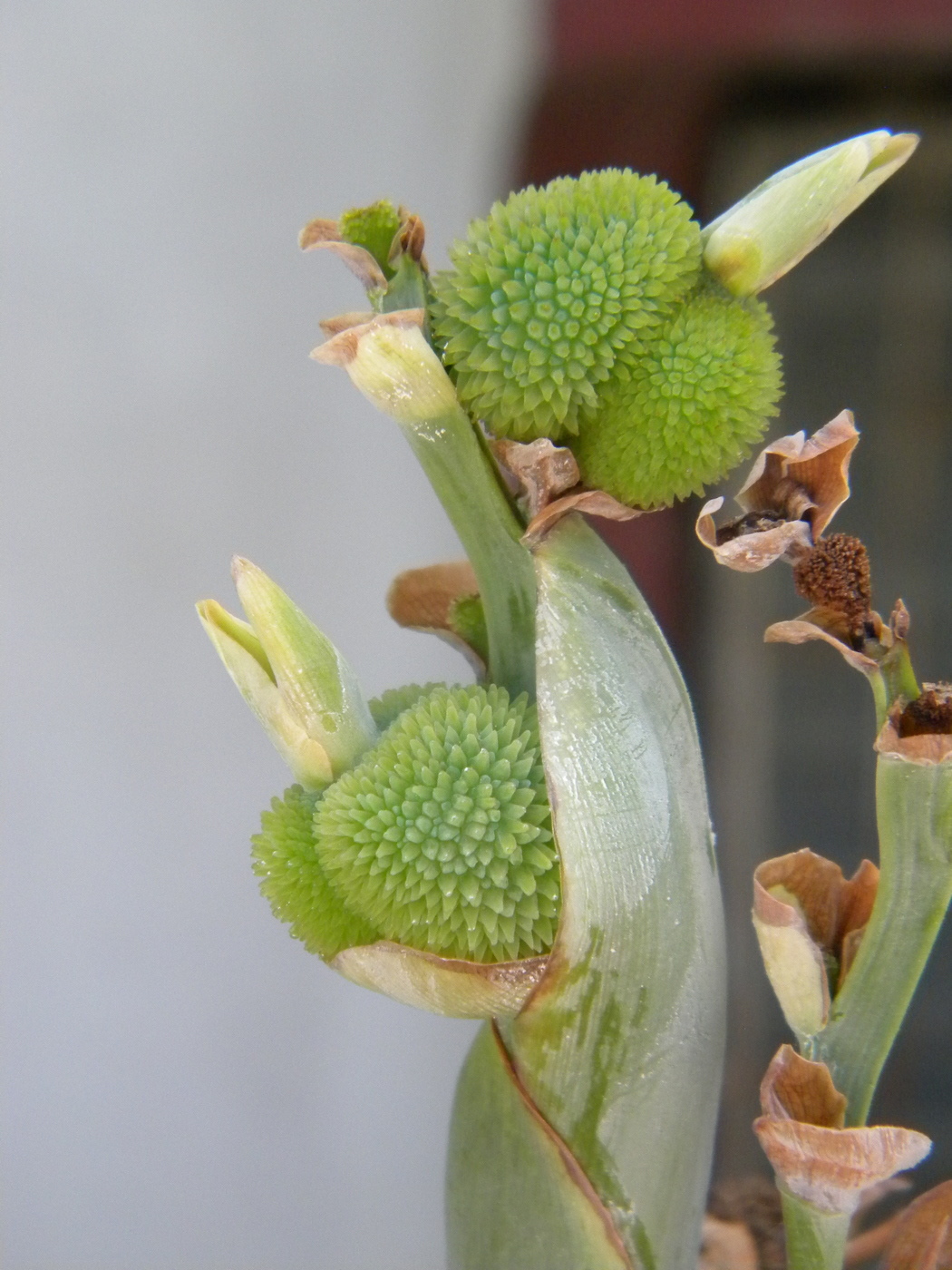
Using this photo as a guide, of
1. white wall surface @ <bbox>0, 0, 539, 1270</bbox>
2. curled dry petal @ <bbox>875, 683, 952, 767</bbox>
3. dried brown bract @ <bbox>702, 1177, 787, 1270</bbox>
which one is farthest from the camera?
white wall surface @ <bbox>0, 0, 539, 1270</bbox>

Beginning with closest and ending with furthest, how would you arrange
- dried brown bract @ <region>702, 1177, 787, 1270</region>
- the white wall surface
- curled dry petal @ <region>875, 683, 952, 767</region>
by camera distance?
curled dry petal @ <region>875, 683, 952, 767</region> → dried brown bract @ <region>702, 1177, 787, 1270</region> → the white wall surface

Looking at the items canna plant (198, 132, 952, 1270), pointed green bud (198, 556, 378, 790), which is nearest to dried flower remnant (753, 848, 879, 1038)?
canna plant (198, 132, 952, 1270)

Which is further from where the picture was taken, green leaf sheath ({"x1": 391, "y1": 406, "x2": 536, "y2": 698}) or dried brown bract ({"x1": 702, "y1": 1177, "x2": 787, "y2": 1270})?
dried brown bract ({"x1": 702, "y1": 1177, "x2": 787, "y2": 1270})

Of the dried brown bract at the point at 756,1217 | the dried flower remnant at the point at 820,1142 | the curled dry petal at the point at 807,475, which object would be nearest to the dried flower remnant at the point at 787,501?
the curled dry petal at the point at 807,475

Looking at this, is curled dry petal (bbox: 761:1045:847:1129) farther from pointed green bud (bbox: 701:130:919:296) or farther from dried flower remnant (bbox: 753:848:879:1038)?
pointed green bud (bbox: 701:130:919:296)

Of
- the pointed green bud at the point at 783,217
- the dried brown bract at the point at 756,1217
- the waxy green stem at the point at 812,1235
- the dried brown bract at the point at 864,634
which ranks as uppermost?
the pointed green bud at the point at 783,217

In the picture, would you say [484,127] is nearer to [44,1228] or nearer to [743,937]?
[743,937]

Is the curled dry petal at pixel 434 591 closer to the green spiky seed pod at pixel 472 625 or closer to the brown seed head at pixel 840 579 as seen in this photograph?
the green spiky seed pod at pixel 472 625

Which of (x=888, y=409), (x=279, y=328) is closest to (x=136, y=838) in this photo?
(x=279, y=328)
